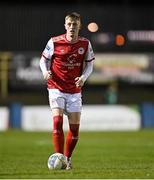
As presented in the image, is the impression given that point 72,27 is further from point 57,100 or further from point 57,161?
point 57,161

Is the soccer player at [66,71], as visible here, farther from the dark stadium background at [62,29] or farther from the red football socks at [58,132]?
the dark stadium background at [62,29]

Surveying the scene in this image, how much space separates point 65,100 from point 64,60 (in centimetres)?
69

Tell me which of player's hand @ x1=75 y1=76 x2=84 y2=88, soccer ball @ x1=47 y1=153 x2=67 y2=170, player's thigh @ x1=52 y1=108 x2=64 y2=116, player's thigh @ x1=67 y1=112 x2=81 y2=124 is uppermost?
player's hand @ x1=75 y1=76 x2=84 y2=88

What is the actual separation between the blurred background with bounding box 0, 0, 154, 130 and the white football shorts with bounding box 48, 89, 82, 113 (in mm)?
23694

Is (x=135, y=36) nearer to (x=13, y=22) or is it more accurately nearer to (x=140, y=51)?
(x=140, y=51)

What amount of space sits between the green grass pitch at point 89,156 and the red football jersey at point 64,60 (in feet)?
4.79

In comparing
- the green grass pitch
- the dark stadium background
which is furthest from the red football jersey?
the dark stadium background

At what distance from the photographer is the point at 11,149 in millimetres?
20672

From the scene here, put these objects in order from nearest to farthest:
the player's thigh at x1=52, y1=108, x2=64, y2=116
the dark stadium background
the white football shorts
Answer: the player's thigh at x1=52, y1=108, x2=64, y2=116 → the white football shorts → the dark stadium background

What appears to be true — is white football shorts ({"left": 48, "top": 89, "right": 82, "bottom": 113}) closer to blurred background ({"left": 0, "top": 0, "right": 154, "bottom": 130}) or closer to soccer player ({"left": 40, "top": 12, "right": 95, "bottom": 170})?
soccer player ({"left": 40, "top": 12, "right": 95, "bottom": 170})

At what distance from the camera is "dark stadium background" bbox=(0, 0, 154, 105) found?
123 feet

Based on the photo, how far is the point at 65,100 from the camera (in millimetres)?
13461

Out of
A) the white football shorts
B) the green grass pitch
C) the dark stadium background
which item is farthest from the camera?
the dark stadium background

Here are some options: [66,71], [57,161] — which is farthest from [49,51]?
[57,161]
